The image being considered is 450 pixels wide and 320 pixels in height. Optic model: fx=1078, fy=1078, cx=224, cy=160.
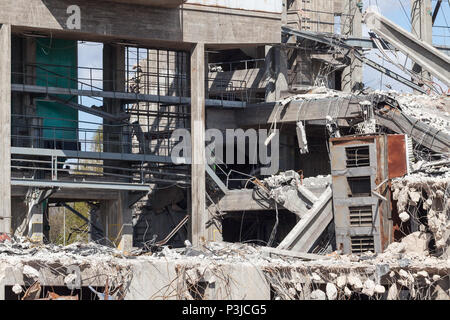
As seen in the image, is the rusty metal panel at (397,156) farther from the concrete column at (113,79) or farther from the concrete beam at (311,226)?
the concrete column at (113,79)

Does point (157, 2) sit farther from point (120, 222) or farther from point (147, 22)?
point (120, 222)

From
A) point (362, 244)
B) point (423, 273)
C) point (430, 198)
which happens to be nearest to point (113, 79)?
point (362, 244)

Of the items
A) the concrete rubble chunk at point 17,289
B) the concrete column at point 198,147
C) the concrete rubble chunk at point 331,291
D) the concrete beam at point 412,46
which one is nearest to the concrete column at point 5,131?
the concrete column at point 198,147

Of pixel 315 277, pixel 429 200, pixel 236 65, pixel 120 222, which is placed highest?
pixel 236 65

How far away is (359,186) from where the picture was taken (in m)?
36.5

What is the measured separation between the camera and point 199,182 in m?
41.2

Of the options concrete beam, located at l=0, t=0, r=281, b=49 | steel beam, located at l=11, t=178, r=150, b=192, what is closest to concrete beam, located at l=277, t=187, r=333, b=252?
concrete beam, located at l=0, t=0, r=281, b=49

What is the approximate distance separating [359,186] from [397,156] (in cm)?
170

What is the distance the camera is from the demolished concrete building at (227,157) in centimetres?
2639

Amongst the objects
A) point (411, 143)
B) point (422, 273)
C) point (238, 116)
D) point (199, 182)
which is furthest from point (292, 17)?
point (422, 273)

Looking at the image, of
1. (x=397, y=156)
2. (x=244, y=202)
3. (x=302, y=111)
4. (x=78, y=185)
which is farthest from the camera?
(x=302, y=111)
